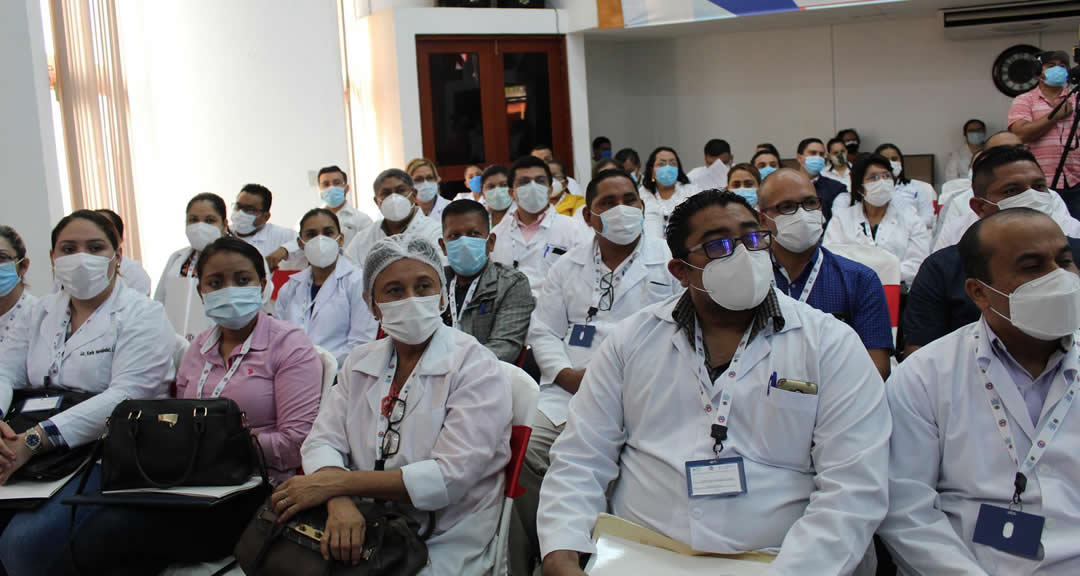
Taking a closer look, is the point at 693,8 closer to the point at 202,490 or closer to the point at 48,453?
the point at 48,453

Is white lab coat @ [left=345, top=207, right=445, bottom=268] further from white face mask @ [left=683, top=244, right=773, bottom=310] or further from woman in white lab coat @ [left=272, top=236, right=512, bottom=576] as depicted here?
white face mask @ [left=683, top=244, right=773, bottom=310]

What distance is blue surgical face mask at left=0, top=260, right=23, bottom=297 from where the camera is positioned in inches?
148

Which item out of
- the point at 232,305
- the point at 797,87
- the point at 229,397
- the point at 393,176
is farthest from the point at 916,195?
the point at 229,397

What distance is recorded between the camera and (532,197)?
571 centimetres

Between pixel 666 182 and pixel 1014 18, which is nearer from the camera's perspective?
pixel 666 182

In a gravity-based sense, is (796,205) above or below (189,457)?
above

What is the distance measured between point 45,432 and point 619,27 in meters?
8.86

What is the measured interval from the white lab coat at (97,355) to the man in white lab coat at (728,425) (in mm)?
1809

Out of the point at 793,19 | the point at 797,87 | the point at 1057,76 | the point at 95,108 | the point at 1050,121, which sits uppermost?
the point at 793,19

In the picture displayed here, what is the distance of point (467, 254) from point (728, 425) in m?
2.06

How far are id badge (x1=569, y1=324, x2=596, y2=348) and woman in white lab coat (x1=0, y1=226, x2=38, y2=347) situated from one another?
229 centimetres

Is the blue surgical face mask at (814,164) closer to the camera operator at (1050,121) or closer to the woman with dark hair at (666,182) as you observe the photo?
the woman with dark hair at (666,182)

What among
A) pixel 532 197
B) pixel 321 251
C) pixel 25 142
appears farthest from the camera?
pixel 25 142

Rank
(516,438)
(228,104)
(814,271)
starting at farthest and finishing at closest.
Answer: (228,104), (814,271), (516,438)
